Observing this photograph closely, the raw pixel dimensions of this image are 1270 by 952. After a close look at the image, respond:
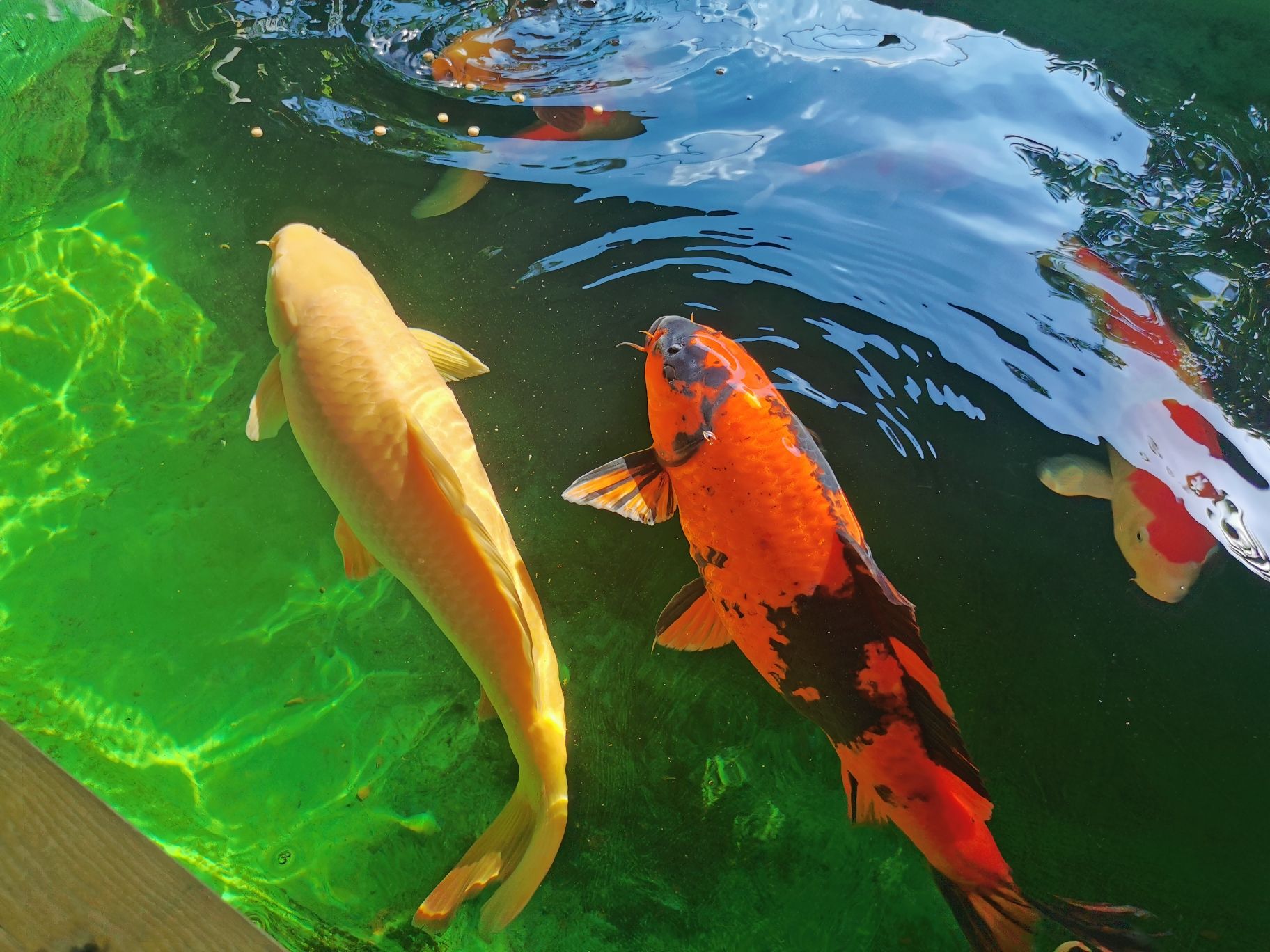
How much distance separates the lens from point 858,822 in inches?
81.0

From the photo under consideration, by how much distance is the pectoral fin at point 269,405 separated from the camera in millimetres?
2357

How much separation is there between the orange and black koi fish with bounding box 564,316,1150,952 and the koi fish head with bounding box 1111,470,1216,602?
0.93 metres

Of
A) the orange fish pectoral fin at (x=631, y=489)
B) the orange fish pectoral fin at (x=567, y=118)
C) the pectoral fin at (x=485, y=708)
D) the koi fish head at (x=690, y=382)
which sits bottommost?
the pectoral fin at (x=485, y=708)

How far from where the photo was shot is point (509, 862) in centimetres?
219

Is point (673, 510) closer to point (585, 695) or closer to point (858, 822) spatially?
point (585, 695)

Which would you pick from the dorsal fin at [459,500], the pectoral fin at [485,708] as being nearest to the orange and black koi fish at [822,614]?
the dorsal fin at [459,500]

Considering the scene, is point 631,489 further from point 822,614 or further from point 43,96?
point 43,96

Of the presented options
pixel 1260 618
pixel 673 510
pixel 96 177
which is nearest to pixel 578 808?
pixel 673 510

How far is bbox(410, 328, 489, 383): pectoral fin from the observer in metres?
2.50

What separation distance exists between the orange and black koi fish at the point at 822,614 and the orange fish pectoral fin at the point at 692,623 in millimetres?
107

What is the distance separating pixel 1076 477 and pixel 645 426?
138 cm

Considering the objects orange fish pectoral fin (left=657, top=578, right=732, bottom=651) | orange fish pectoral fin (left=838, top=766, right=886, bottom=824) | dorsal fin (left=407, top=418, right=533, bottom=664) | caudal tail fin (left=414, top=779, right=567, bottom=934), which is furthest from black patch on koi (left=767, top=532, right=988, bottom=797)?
caudal tail fin (left=414, top=779, right=567, bottom=934)

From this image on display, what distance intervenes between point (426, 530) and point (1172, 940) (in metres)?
2.38

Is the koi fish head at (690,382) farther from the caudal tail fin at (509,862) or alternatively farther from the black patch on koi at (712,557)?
the caudal tail fin at (509,862)
